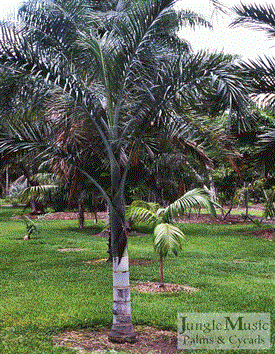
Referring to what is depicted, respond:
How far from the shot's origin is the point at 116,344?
548 centimetres

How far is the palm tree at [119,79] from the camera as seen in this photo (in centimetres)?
568

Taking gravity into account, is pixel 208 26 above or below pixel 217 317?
above

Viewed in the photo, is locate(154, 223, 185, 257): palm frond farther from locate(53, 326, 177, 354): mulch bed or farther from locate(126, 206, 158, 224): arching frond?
locate(53, 326, 177, 354): mulch bed

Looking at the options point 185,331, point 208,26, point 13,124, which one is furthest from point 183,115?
point 208,26

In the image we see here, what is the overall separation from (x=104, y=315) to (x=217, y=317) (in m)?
1.59

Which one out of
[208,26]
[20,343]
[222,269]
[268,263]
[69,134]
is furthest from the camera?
[208,26]

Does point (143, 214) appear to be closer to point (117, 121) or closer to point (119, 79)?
point (117, 121)

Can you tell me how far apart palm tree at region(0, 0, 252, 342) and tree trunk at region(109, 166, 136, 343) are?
1cm

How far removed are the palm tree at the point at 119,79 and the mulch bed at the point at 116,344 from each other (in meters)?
0.15

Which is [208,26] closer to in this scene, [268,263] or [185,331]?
[268,263]

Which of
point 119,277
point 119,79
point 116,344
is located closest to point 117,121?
point 119,79

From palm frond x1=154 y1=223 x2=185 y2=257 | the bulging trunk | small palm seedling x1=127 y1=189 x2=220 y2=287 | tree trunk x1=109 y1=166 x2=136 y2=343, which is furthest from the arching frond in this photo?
the bulging trunk

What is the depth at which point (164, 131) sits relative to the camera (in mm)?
6445

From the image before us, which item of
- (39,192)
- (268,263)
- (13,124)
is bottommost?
(268,263)
